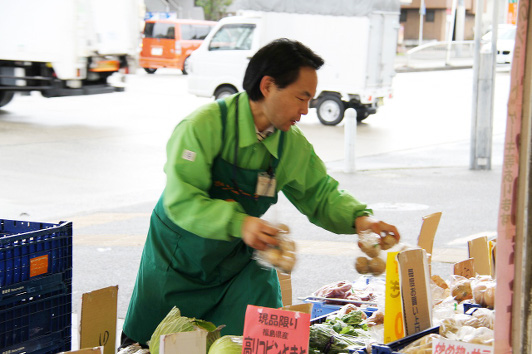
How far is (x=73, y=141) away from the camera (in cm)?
1350

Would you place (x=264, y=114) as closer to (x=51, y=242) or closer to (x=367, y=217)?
(x=367, y=217)

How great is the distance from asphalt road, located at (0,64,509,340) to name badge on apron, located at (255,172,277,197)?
0.09m

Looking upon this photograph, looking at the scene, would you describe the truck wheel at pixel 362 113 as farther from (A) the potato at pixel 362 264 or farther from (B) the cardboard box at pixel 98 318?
(B) the cardboard box at pixel 98 318

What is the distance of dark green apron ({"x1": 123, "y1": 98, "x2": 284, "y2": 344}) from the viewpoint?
10.1ft

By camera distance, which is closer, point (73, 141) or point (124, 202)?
point (124, 202)

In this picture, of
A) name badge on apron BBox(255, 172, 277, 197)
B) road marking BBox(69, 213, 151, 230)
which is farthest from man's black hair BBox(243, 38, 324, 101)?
road marking BBox(69, 213, 151, 230)

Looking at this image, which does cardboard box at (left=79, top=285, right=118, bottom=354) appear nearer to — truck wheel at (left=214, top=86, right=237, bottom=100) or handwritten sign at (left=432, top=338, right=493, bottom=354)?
handwritten sign at (left=432, top=338, right=493, bottom=354)

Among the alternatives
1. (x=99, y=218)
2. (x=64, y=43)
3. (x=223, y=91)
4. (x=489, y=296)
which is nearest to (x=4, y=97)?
(x=64, y=43)

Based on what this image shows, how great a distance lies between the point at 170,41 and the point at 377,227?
2472 cm

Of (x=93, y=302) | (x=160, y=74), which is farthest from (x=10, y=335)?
(x=160, y=74)

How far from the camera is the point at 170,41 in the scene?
27.0 m

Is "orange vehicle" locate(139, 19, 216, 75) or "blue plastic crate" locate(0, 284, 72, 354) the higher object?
"orange vehicle" locate(139, 19, 216, 75)

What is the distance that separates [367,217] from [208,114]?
81 cm

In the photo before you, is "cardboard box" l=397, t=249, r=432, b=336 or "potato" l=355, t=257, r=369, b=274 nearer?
"cardboard box" l=397, t=249, r=432, b=336
